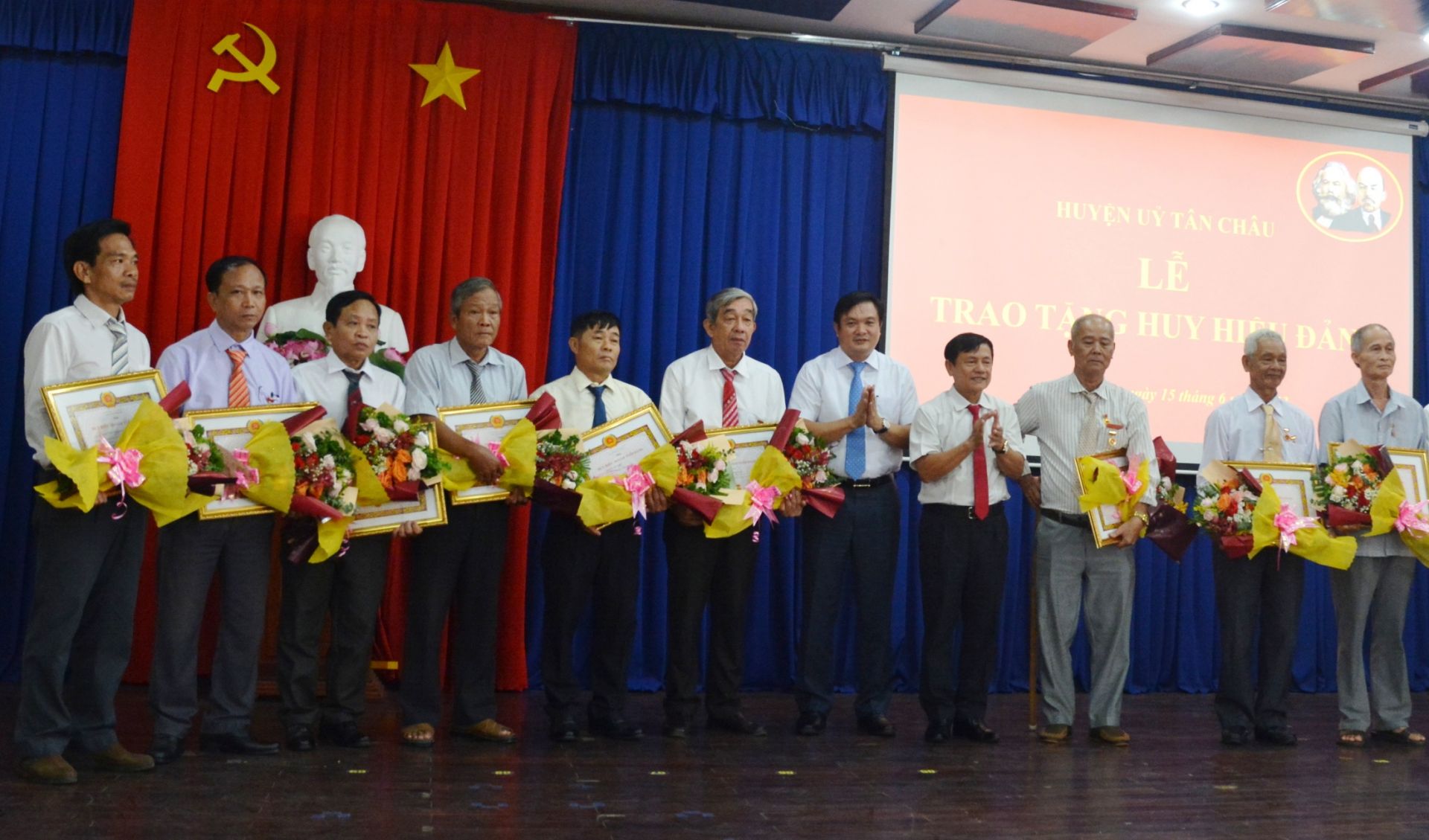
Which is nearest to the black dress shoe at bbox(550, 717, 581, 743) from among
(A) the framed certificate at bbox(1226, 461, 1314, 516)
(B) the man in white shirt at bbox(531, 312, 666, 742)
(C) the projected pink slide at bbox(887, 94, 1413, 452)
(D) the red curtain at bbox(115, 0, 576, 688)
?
(B) the man in white shirt at bbox(531, 312, 666, 742)

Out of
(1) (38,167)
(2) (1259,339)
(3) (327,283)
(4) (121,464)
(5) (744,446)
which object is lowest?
(4) (121,464)

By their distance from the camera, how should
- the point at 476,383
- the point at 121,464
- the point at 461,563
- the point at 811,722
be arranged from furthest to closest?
the point at 811,722 < the point at 476,383 < the point at 461,563 < the point at 121,464

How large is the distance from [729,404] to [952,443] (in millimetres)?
821

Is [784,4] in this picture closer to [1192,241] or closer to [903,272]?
[903,272]

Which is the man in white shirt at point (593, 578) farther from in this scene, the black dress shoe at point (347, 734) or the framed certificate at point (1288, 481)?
the framed certificate at point (1288, 481)

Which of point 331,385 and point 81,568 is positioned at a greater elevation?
point 331,385

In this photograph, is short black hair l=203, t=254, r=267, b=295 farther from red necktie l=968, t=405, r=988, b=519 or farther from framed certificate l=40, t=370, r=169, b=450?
red necktie l=968, t=405, r=988, b=519

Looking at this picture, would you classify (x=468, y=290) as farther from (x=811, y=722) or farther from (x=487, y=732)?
(x=811, y=722)

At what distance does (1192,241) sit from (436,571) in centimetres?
446

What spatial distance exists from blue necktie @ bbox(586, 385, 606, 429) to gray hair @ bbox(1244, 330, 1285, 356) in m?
2.47

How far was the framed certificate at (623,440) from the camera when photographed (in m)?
4.23

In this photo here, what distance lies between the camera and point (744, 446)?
4.46 metres

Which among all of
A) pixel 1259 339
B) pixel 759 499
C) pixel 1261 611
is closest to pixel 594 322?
pixel 759 499

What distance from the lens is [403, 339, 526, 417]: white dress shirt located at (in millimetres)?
4270
